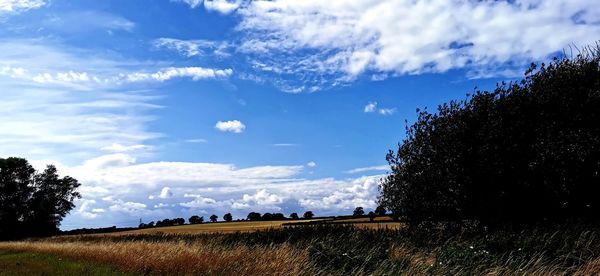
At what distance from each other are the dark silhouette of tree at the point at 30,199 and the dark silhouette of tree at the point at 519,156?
84338mm

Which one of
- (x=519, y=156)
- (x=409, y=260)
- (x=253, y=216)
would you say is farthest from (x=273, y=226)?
(x=253, y=216)

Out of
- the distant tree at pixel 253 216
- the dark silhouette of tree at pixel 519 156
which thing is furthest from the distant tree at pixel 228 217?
the dark silhouette of tree at pixel 519 156

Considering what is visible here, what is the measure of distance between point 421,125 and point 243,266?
19.1 metres

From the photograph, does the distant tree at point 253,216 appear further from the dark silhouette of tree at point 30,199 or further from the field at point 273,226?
the dark silhouette of tree at point 30,199

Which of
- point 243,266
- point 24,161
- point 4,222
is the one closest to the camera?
point 243,266

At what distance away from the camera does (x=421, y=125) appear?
100 feet

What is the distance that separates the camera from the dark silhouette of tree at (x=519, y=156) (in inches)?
859

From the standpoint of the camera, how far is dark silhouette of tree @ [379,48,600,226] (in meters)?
21.8

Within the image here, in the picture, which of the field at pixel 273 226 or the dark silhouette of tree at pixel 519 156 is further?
the field at pixel 273 226

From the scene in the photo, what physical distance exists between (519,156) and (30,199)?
9821cm

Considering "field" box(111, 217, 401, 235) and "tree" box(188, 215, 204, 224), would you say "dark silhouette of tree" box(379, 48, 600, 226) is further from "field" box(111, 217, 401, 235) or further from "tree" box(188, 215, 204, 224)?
"tree" box(188, 215, 204, 224)

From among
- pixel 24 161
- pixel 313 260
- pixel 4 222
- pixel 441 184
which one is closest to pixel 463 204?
pixel 441 184

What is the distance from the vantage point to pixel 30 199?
97.5 m

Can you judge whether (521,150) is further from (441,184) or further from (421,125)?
(421,125)
